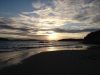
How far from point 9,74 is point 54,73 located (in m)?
2.83

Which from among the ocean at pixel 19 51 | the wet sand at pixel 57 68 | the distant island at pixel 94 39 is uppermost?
the distant island at pixel 94 39

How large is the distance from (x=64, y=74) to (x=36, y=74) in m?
1.71

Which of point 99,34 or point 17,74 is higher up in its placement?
point 99,34

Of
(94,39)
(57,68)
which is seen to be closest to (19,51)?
(57,68)

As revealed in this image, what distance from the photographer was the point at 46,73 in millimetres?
7500

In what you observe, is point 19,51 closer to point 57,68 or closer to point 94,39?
point 57,68

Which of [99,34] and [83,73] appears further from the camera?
[99,34]

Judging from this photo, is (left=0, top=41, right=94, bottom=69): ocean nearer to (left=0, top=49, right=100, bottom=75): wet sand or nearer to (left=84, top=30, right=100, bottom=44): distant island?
(left=0, top=49, right=100, bottom=75): wet sand

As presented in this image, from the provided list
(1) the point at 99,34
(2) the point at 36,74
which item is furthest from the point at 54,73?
(1) the point at 99,34

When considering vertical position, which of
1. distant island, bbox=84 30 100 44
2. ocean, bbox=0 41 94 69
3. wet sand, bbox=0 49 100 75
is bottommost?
wet sand, bbox=0 49 100 75

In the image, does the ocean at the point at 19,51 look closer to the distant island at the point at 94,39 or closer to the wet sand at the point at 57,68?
the wet sand at the point at 57,68

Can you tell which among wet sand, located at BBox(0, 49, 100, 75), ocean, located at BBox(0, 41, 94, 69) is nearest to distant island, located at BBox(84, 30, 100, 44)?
ocean, located at BBox(0, 41, 94, 69)

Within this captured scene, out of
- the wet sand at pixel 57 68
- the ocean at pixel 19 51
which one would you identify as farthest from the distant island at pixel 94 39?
the wet sand at pixel 57 68

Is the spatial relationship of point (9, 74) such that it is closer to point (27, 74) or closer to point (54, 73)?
point (27, 74)
